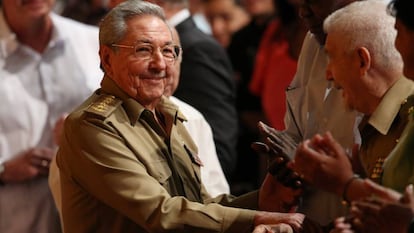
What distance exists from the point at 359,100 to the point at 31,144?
2.13 meters

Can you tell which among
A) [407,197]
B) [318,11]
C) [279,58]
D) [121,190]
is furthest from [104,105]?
[279,58]

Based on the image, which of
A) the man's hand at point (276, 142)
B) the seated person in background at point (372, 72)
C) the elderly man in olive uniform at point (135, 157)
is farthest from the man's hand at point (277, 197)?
the seated person in background at point (372, 72)

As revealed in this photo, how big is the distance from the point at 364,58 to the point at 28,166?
6.84ft

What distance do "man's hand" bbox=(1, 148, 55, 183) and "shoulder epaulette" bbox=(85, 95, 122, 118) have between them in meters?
1.44

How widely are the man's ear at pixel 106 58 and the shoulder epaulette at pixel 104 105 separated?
0.10 m

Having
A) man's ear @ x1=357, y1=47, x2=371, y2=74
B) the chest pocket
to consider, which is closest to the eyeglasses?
the chest pocket

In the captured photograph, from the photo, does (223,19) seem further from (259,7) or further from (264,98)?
(264,98)

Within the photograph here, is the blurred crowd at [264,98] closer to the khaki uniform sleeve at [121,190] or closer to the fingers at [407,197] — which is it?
the fingers at [407,197]

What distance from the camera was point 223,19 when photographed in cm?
908

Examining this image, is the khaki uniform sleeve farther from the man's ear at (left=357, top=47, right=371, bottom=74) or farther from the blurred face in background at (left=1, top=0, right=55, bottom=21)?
the blurred face in background at (left=1, top=0, right=55, bottom=21)

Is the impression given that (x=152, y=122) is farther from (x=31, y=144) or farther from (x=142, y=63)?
(x=31, y=144)

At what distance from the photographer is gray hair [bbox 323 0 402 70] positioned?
164 inches

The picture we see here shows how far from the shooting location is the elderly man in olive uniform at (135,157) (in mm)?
4164

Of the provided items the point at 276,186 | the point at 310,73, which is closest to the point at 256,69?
the point at 310,73
